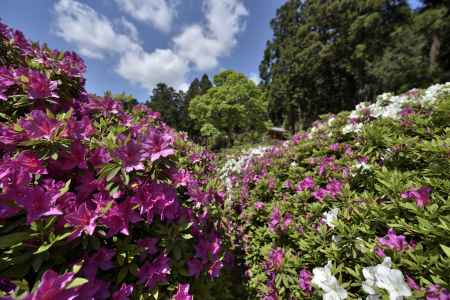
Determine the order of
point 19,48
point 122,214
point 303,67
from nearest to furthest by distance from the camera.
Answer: point 122,214 → point 19,48 → point 303,67

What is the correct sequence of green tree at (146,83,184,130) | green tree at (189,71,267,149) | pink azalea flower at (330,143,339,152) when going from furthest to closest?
green tree at (146,83,184,130), green tree at (189,71,267,149), pink azalea flower at (330,143,339,152)

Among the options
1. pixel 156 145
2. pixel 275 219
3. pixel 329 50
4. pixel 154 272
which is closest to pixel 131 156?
pixel 156 145

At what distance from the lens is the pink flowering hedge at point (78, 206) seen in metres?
0.69

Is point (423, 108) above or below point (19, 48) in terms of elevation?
below

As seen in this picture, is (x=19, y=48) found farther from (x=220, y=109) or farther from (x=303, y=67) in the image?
(x=303, y=67)

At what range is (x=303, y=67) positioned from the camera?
647 inches

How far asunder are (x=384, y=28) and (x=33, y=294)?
776 inches

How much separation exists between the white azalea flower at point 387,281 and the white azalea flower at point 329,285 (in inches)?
5.4

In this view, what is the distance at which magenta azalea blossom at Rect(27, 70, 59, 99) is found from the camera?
971 mm

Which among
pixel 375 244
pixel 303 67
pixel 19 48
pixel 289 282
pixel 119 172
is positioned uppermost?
pixel 303 67

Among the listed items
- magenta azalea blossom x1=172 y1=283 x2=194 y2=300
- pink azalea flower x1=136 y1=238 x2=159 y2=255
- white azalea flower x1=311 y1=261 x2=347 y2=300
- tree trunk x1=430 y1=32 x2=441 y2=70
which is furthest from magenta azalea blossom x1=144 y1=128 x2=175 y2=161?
tree trunk x1=430 y1=32 x2=441 y2=70

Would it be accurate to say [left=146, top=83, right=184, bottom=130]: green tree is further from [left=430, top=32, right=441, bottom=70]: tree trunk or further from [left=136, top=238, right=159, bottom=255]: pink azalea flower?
[left=136, top=238, right=159, bottom=255]: pink azalea flower

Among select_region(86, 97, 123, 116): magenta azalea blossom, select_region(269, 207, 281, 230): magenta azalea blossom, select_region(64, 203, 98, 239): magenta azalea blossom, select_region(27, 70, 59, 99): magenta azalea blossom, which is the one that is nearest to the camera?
select_region(64, 203, 98, 239): magenta azalea blossom

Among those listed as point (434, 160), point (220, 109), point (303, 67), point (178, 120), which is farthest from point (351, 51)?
point (178, 120)
